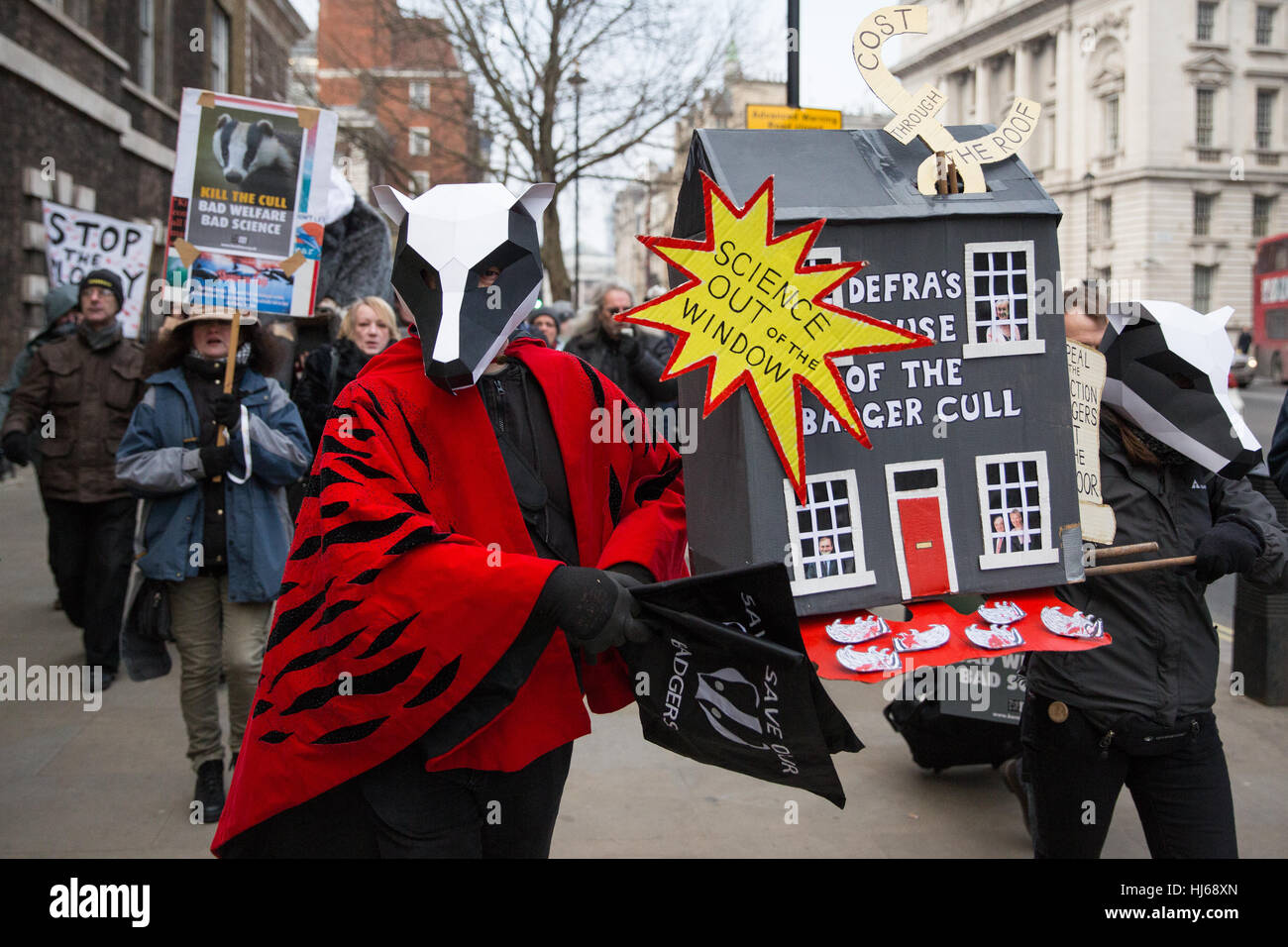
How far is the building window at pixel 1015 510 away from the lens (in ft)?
7.29

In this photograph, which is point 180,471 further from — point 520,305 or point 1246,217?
point 1246,217

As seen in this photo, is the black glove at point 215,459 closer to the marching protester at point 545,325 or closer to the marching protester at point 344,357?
the marching protester at point 344,357

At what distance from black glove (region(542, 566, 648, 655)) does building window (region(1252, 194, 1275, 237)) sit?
59854 mm

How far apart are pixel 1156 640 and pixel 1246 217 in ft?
190

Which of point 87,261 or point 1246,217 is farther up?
point 1246,217

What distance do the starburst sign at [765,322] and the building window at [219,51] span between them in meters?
21.9

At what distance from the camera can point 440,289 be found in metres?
2.23

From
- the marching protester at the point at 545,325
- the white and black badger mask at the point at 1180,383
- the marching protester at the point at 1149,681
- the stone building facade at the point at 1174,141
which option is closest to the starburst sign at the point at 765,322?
the white and black badger mask at the point at 1180,383

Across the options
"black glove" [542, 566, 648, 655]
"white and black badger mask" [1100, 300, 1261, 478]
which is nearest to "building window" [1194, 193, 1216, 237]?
"white and black badger mask" [1100, 300, 1261, 478]

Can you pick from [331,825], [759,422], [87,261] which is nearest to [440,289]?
[759,422]

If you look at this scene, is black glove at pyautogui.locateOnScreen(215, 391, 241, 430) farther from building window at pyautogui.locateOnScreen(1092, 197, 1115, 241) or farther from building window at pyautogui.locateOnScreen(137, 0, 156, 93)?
building window at pyautogui.locateOnScreen(1092, 197, 1115, 241)

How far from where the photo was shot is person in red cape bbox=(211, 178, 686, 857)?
212cm

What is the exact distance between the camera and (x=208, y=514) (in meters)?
4.56

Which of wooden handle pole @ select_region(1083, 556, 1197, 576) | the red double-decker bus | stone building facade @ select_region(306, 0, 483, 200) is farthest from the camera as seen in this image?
the red double-decker bus
